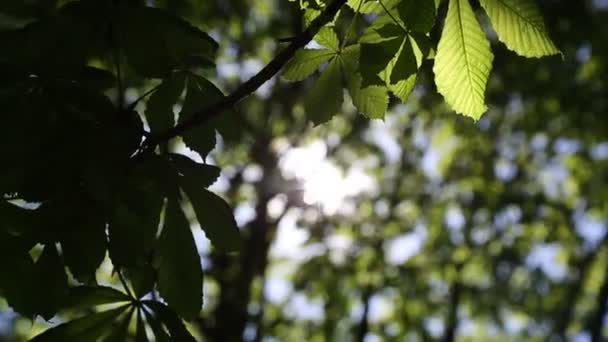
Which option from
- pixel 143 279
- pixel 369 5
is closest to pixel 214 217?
pixel 143 279

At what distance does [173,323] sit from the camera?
1.43 metres

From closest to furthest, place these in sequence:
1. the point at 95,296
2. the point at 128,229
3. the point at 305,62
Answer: the point at 128,229 → the point at 305,62 → the point at 95,296

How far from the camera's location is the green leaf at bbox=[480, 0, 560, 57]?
1.23 m

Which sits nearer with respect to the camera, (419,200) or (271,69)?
(271,69)

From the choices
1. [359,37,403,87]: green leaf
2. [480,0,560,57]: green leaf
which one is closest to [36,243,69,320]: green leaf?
[359,37,403,87]: green leaf

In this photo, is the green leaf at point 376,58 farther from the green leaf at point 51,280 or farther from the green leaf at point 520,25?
the green leaf at point 51,280

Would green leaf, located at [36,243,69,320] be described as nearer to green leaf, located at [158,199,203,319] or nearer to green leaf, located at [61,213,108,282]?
green leaf, located at [61,213,108,282]

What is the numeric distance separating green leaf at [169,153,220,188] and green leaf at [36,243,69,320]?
0.31 m

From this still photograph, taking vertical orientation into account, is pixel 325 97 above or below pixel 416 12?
above

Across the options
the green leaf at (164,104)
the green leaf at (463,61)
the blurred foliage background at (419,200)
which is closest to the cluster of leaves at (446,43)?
the green leaf at (463,61)

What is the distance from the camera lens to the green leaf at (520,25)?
4.05 feet

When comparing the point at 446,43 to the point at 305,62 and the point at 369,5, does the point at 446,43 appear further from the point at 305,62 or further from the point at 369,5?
the point at 305,62

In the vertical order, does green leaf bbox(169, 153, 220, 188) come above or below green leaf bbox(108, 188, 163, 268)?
above

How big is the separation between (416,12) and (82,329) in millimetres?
1032
